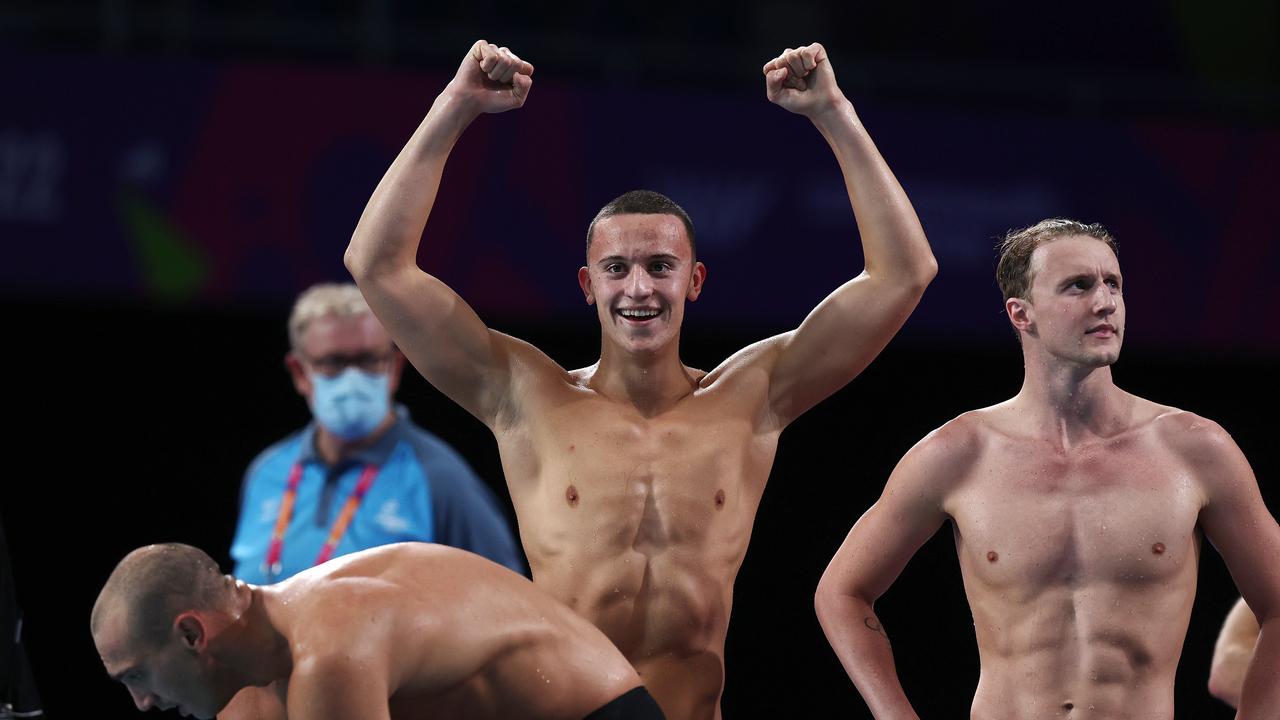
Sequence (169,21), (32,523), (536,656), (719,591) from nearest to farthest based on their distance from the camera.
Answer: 1. (536,656)
2. (719,591)
3. (169,21)
4. (32,523)

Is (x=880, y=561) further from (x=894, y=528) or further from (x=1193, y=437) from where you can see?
(x=1193, y=437)

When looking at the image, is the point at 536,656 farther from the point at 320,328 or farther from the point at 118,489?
the point at 118,489

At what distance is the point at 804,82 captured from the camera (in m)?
3.14

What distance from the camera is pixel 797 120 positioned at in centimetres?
614

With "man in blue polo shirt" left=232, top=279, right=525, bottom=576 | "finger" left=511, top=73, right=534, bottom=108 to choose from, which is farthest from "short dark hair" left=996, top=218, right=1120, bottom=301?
"man in blue polo shirt" left=232, top=279, right=525, bottom=576

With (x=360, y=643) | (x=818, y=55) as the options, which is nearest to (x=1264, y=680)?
(x=818, y=55)

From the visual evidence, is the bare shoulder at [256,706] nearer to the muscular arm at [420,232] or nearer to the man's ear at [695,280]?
the muscular arm at [420,232]

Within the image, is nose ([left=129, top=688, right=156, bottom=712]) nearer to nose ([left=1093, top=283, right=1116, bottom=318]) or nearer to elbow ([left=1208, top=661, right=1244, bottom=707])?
nose ([left=1093, top=283, right=1116, bottom=318])

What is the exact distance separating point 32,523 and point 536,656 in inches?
186

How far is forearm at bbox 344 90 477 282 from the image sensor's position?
3.13 metres

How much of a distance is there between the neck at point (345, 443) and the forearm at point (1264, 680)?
2399 millimetres

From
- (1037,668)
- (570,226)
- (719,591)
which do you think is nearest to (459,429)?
(570,226)

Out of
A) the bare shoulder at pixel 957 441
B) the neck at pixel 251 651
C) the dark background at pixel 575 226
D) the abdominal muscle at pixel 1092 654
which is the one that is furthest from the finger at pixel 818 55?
the dark background at pixel 575 226

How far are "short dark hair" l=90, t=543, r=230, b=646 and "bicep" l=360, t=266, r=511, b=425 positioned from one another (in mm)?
716
